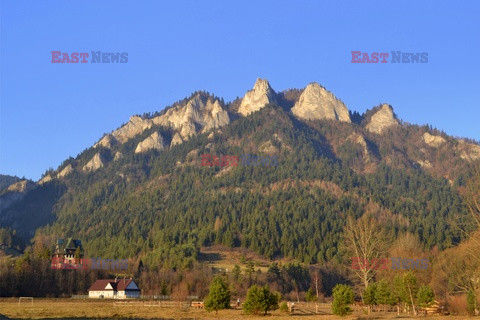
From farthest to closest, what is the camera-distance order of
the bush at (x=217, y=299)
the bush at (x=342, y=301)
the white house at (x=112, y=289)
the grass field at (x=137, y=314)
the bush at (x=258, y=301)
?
the white house at (x=112, y=289) < the bush at (x=217, y=299) < the bush at (x=258, y=301) < the bush at (x=342, y=301) < the grass field at (x=137, y=314)

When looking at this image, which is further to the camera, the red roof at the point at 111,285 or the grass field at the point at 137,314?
the red roof at the point at 111,285

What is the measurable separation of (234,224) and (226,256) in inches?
1091

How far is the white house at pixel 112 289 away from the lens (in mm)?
118500

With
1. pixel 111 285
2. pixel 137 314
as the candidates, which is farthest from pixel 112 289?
pixel 137 314

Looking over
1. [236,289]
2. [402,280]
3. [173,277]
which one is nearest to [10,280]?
[173,277]

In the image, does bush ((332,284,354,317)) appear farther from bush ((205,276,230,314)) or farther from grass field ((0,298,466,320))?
bush ((205,276,230,314))

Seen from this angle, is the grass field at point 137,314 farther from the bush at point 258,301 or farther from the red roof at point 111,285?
the red roof at point 111,285

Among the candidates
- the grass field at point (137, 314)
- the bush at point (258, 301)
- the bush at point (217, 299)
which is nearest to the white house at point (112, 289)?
the grass field at point (137, 314)

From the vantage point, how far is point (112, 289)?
391 ft

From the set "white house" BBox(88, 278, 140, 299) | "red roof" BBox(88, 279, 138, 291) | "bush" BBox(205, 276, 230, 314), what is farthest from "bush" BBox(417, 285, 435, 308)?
"red roof" BBox(88, 279, 138, 291)

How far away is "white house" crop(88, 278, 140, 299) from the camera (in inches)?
4665

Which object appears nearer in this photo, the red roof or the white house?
the white house

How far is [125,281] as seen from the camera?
407 ft

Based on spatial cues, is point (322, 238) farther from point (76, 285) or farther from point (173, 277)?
point (76, 285)
